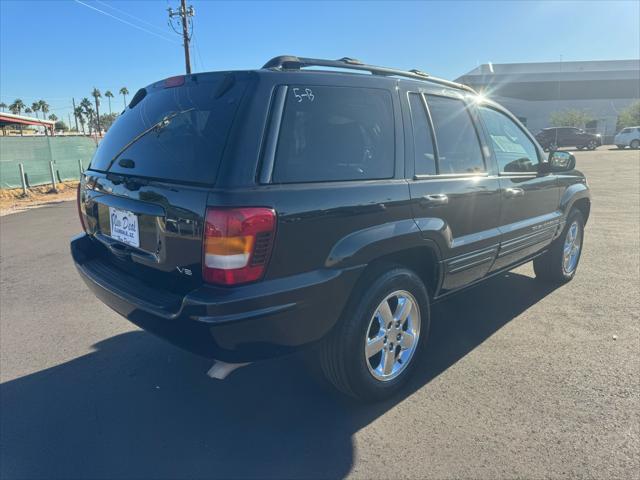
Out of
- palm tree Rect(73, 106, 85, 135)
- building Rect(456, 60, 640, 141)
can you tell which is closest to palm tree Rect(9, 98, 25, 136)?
palm tree Rect(73, 106, 85, 135)

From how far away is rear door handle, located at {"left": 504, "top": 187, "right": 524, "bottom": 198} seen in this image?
3.60 meters

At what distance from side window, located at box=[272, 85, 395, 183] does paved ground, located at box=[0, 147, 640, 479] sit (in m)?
1.42

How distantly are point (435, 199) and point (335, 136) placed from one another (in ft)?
2.71

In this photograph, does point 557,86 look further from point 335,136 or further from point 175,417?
point 175,417

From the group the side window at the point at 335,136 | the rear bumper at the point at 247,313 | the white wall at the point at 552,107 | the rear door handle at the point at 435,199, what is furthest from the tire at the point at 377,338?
the white wall at the point at 552,107

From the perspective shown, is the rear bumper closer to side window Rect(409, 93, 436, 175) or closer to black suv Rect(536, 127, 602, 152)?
side window Rect(409, 93, 436, 175)

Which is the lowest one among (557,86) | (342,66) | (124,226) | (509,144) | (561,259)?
(561,259)

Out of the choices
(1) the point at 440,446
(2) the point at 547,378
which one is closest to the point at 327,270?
(1) the point at 440,446

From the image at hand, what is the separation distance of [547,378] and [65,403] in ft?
10.2

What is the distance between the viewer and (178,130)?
2484 millimetres

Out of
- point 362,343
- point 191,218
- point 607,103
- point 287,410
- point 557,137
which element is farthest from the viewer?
point 607,103

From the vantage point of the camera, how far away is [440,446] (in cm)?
243

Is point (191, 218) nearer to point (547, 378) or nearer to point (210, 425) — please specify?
point (210, 425)

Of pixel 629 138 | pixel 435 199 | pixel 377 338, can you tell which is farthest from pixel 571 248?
pixel 629 138
